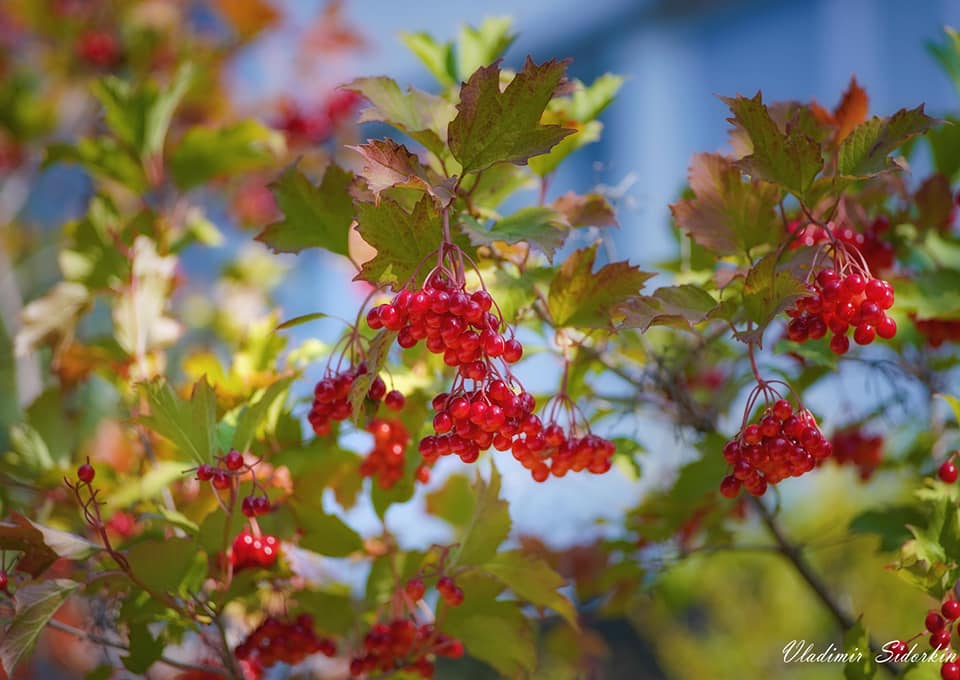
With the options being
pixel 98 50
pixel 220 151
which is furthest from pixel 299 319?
pixel 98 50

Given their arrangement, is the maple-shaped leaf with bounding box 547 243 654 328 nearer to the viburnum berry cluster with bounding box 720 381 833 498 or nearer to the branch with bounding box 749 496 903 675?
the viburnum berry cluster with bounding box 720 381 833 498

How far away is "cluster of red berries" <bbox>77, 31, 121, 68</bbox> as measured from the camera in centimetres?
162

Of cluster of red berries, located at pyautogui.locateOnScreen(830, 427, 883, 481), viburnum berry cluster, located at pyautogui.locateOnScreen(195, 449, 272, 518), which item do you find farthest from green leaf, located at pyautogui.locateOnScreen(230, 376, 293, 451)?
cluster of red berries, located at pyautogui.locateOnScreen(830, 427, 883, 481)

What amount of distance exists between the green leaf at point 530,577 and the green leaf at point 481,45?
0.49 m

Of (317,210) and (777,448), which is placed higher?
(317,210)

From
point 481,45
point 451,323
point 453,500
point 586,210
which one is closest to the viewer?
point 451,323

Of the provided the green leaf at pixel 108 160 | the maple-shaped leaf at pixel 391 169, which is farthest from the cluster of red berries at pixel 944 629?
the green leaf at pixel 108 160

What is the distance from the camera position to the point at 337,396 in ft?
2.35

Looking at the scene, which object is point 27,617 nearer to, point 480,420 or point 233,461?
point 233,461

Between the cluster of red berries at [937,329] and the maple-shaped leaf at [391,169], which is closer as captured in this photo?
the maple-shaped leaf at [391,169]

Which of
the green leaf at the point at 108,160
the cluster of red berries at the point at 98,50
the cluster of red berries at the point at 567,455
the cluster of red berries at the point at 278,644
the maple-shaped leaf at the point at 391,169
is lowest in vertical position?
the cluster of red berries at the point at 278,644

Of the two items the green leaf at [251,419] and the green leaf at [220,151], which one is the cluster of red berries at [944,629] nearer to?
the green leaf at [251,419]

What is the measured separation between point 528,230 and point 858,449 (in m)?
0.61

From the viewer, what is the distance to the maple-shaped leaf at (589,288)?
74 cm
